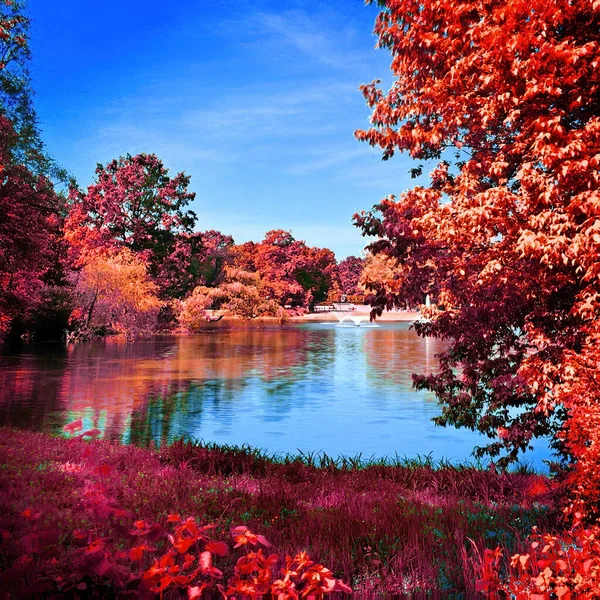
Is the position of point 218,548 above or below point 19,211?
below

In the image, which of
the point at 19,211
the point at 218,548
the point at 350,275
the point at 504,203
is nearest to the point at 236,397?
the point at 19,211

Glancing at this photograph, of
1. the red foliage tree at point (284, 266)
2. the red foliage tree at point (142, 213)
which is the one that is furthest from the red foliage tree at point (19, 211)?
the red foliage tree at point (284, 266)

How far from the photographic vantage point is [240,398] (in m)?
19.6

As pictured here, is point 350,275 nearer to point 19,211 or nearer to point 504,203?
point 19,211

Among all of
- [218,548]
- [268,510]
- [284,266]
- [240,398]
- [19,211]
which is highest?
[284,266]

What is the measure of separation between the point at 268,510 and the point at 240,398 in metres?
13.4

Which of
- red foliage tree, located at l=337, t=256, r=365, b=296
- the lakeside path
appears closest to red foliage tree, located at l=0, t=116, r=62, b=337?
the lakeside path

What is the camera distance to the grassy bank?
14.3 feet

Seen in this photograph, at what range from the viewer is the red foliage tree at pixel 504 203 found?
20.3 ft

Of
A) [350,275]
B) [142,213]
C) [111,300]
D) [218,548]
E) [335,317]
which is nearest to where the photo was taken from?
[218,548]

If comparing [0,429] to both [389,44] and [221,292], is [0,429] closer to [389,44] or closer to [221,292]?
[389,44]

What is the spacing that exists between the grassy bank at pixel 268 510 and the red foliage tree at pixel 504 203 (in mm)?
1218

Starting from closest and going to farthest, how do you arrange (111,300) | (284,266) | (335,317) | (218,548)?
(218,548) < (111,300) < (335,317) < (284,266)

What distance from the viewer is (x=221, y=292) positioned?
62469mm
